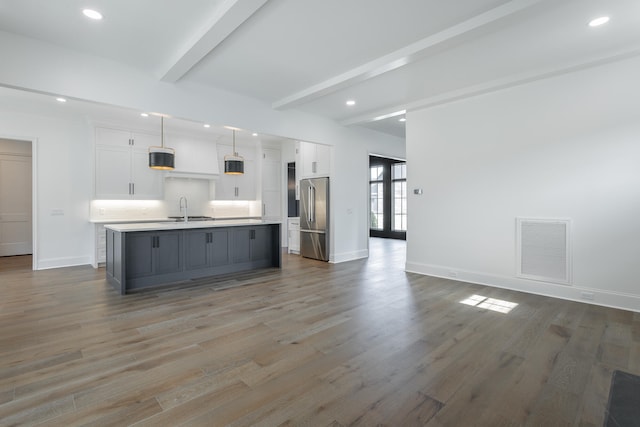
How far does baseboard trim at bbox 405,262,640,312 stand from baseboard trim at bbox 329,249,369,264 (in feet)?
4.99

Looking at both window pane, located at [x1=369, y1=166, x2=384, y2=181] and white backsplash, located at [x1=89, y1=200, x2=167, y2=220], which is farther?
window pane, located at [x1=369, y1=166, x2=384, y2=181]

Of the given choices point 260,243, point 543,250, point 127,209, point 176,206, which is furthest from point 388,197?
point 127,209

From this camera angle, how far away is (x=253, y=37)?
3.25 m

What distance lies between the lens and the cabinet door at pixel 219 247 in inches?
206

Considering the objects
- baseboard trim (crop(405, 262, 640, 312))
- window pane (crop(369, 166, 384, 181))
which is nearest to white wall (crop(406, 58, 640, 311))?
baseboard trim (crop(405, 262, 640, 312))

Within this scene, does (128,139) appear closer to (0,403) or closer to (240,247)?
(240,247)

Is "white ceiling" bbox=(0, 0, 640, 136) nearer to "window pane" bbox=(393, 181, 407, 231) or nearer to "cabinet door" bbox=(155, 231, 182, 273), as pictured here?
"cabinet door" bbox=(155, 231, 182, 273)

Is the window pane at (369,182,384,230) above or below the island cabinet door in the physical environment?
above

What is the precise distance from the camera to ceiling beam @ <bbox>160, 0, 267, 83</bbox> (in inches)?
103

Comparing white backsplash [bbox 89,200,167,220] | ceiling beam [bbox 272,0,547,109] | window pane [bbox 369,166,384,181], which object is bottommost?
white backsplash [bbox 89,200,167,220]

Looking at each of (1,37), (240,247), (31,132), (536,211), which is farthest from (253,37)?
(31,132)

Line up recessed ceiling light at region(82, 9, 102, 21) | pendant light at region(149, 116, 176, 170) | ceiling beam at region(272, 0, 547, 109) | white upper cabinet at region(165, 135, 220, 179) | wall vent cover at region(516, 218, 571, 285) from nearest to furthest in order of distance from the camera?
ceiling beam at region(272, 0, 547, 109)
recessed ceiling light at region(82, 9, 102, 21)
wall vent cover at region(516, 218, 571, 285)
pendant light at region(149, 116, 176, 170)
white upper cabinet at region(165, 135, 220, 179)

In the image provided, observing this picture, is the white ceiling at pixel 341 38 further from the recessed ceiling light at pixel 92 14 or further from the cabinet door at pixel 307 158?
the cabinet door at pixel 307 158

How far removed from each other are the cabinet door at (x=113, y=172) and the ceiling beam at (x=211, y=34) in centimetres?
327
